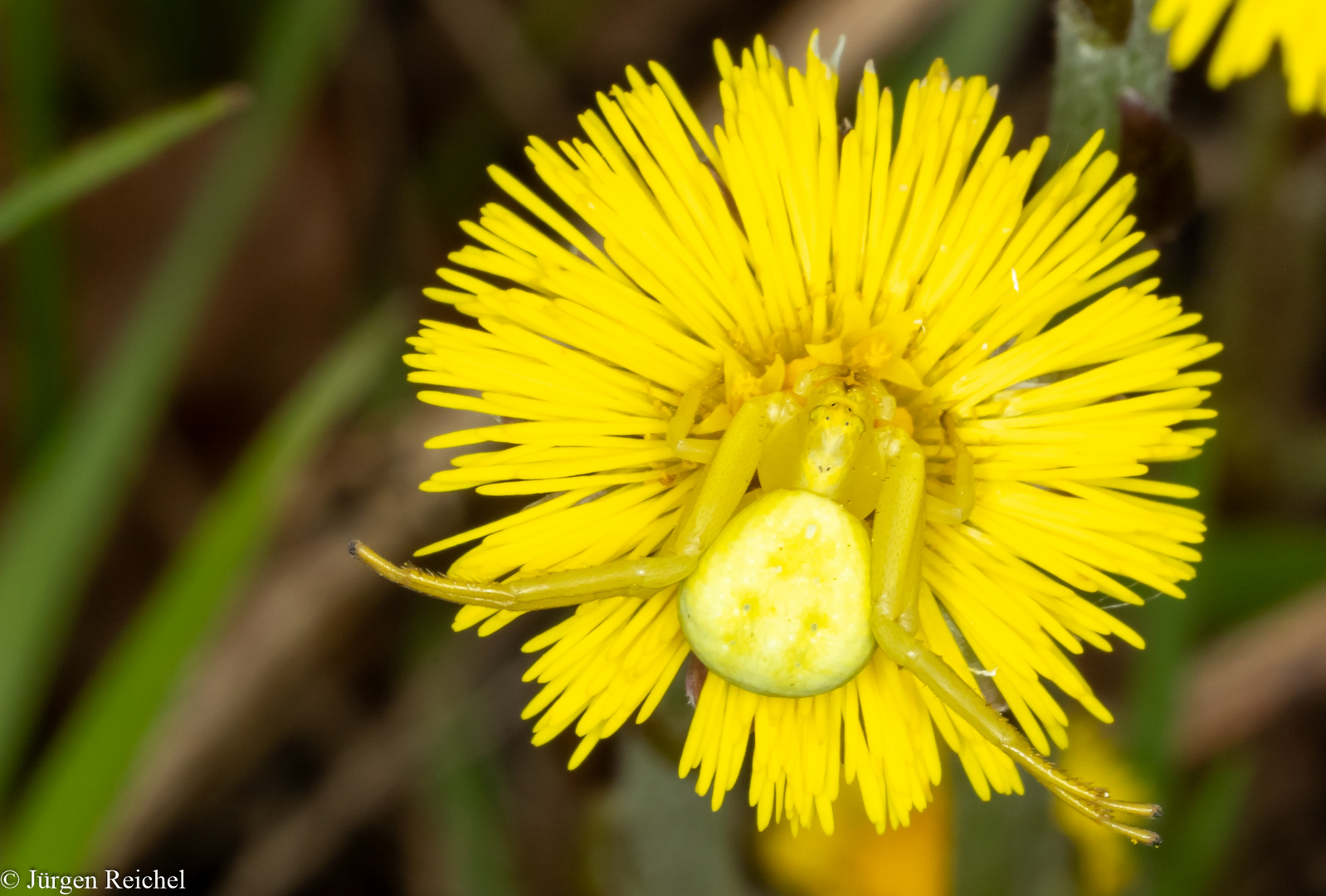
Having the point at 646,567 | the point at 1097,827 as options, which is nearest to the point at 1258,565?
the point at 1097,827

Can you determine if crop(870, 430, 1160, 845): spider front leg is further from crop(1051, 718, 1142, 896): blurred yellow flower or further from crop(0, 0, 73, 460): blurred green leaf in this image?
crop(0, 0, 73, 460): blurred green leaf

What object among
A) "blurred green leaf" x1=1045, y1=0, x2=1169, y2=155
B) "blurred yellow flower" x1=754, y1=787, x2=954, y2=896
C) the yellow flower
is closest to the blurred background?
"blurred yellow flower" x1=754, y1=787, x2=954, y2=896

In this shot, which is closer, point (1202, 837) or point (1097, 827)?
point (1097, 827)

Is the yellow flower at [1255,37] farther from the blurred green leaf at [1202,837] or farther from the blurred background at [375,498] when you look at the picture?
the blurred green leaf at [1202,837]

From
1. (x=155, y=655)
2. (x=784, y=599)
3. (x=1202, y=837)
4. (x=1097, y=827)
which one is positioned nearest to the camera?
(x=784, y=599)

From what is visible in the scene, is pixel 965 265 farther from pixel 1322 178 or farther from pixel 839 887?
pixel 1322 178

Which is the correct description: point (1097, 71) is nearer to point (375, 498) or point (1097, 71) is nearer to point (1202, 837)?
point (1202, 837)

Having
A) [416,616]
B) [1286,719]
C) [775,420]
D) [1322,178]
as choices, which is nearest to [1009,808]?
[775,420]
